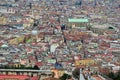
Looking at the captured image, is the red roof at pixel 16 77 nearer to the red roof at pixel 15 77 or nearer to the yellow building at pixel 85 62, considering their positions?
the red roof at pixel 15 77

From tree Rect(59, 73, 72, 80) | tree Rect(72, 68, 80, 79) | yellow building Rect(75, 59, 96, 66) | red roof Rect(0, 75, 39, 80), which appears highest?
red roof Rect(0, 75, 39, 80)

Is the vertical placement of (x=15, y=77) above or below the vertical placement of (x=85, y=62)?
above

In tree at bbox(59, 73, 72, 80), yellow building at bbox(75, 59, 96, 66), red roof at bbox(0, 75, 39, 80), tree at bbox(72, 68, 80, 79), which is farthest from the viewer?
yellow building at bbox(75, 59, 96, 66)

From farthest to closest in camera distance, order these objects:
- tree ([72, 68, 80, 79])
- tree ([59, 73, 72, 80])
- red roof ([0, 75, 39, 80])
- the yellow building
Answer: the yellow building < tree ([72, 68, 80, 79]) < tree ([59, 73, 72, 80]) < red roof ([0, 75, 39, 80])

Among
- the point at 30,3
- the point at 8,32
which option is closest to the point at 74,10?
the point at 30,3

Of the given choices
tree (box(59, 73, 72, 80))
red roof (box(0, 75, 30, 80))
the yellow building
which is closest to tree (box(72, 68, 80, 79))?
tree (box(59, 73, 72, 80))

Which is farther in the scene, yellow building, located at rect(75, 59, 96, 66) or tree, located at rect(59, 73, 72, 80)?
yellow building, located at rect(75, 59, 96, 66)

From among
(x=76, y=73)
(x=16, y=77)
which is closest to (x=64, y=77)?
(x=76, y=73)

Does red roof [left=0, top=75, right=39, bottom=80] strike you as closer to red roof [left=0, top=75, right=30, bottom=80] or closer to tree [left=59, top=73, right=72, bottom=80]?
red roof [left=0, top=75, right=30, bottom=80]

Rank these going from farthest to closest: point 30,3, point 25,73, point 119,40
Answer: point 30,3 → point 119,40 → point 25,73

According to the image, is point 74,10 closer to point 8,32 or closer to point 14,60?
point 8,32

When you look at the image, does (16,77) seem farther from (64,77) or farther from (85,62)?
(85,62)
